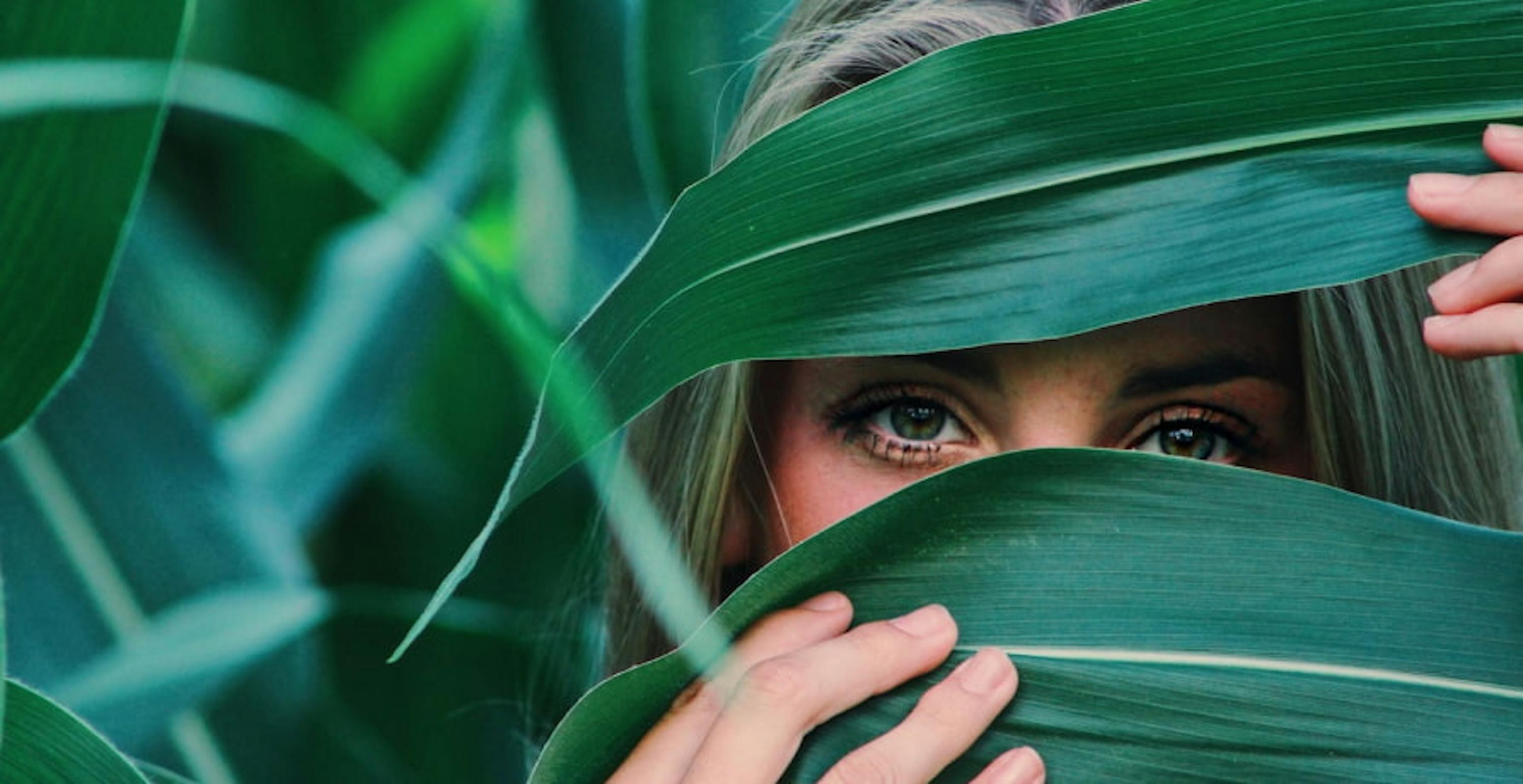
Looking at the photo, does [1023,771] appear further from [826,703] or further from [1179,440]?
[1179,440]

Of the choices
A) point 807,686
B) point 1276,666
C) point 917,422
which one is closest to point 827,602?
point 807,686

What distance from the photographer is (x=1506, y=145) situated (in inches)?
14.7

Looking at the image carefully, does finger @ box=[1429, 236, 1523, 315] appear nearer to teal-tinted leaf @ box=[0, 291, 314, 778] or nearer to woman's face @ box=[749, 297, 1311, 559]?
woman's face @ box=[749, 297, 1311, 559]

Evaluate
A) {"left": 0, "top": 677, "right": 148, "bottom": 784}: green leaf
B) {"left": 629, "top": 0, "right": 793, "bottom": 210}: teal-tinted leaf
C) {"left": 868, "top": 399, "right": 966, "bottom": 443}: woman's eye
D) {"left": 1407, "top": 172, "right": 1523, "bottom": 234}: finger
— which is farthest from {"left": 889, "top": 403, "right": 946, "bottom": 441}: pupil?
{"left": 0, "top": 677, "right": 148, "bottom": 784}: green leaf

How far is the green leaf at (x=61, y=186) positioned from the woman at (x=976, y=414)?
22cm

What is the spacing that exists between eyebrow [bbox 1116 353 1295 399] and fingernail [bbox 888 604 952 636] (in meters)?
0.20

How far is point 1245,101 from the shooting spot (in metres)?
0.37

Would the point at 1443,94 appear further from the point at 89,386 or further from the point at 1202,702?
the point at 89,386

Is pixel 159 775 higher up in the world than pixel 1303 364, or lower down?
lower down

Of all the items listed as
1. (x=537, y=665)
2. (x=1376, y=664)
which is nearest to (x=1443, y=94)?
(x=1376, y=664)

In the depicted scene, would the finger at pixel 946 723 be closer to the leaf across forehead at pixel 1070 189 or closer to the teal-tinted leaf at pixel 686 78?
the leaf across forehead at pixel 1070 189

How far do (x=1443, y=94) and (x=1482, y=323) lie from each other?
75 millimetres

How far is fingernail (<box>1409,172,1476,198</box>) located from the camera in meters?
0.38

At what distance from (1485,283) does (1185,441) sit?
0.20 m
